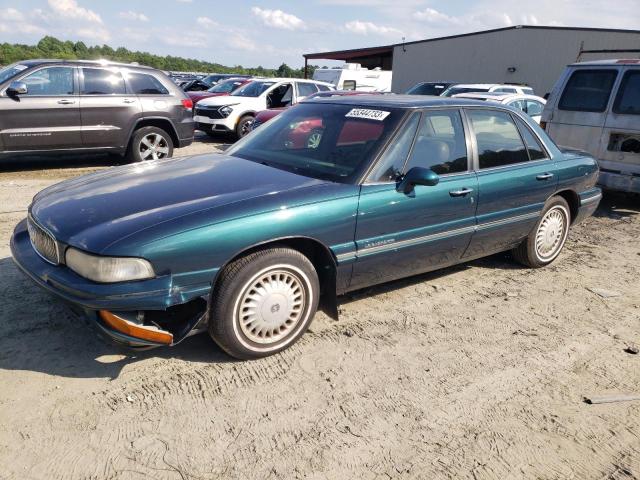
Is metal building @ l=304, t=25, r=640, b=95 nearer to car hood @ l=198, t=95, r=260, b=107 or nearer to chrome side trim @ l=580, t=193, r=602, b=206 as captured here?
car hood @ l=198, t=95, r=260, b=107

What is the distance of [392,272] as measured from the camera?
12.5ft

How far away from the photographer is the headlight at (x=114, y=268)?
2676mm

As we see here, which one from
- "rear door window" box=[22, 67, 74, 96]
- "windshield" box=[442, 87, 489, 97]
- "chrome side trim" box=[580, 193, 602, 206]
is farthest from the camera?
"windshield" box=[442, 87, 489, 97]

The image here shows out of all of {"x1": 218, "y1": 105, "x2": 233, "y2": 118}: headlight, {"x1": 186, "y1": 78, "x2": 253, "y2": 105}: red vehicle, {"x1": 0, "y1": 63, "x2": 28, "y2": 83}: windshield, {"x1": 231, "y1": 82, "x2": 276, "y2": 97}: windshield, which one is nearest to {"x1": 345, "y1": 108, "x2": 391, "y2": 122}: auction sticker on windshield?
{"x1": 0, "y1": 63, "x2": 28, "y2": 83}: windshield

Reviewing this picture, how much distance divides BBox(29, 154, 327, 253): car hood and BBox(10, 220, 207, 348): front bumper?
0.20m

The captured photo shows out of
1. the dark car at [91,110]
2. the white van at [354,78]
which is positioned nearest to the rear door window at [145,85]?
the dark car at [91,110]

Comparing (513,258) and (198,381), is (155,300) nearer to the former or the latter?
(198,381)

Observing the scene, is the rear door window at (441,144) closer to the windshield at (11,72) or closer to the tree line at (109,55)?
the windshield at (11,72)

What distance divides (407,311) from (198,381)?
1.71m

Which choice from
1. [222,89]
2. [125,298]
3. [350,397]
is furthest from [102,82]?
[222,89]

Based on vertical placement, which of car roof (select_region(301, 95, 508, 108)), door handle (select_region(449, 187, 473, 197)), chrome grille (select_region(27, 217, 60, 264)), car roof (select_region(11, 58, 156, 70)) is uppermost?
car roof (select_region(11, 58, 156, 70))

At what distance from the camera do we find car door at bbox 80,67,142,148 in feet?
27.3

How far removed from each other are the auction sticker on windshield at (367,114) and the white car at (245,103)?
9415 millimetres

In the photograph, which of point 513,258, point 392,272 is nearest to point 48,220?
point 392,272
